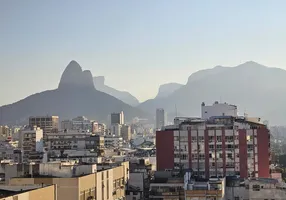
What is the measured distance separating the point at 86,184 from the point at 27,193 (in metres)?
4.28

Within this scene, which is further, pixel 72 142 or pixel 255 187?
pixel 72 142

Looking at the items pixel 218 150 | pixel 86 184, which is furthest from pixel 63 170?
pixel 218 150

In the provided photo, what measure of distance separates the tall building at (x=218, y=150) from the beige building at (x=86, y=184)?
13.1 metres

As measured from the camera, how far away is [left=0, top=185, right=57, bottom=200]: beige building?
39.8 feet

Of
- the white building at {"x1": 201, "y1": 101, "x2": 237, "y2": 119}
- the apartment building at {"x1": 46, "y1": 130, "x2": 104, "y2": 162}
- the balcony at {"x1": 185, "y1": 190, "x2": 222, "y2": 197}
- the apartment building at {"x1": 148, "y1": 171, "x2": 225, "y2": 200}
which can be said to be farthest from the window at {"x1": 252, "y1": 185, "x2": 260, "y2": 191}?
the apartment building at {"x1": 46, "y1": 130, "x2": 104, "y2": 162}

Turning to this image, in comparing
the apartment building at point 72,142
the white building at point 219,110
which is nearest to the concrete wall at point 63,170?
the white building at point 219,110

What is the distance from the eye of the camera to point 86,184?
16.6 meters

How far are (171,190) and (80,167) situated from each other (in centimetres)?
855

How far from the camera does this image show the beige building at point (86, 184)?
15.9 m

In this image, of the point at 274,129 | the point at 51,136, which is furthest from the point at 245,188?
the point at 274,129

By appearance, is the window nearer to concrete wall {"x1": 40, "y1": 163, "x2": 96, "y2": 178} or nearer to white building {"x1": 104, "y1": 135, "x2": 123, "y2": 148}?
concrete wall {"x1": 40, "y1": 163, "x2": 96, "y2": 178}

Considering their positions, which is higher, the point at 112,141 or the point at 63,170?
the point at 112,141

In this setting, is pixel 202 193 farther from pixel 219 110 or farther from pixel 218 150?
pixel 219 110

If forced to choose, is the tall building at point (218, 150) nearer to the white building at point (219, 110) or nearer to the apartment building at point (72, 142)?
the white building at point (219, 110)
